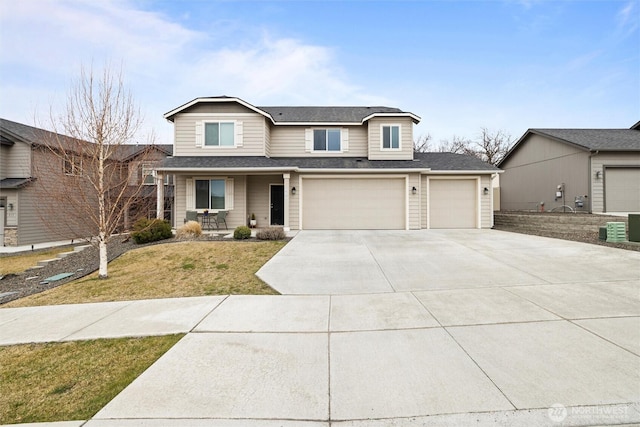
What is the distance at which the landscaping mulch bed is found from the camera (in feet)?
23.6

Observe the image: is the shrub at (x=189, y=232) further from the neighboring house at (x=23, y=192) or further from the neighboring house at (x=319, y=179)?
the neighboring house at (x=23, y=192)

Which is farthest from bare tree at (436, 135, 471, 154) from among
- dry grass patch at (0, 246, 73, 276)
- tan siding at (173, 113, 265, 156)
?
dry grass patch at (0, 246, 73, 276)

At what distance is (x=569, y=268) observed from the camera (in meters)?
6.52

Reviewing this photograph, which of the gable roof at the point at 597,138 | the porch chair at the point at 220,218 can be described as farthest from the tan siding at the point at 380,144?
the gable roof at the point at 597,138

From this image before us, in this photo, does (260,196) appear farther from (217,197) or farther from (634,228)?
(634,228)

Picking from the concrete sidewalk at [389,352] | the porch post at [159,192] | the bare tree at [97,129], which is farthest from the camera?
the porch post at [159,192]

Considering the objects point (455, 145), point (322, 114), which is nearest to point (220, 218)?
point (322, 114)

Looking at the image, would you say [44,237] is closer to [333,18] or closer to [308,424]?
[333,18]

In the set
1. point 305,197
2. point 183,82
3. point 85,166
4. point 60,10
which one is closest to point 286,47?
point 183,82

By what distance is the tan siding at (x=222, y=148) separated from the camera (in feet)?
47.4

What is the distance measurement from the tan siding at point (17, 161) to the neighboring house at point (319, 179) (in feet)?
26.5

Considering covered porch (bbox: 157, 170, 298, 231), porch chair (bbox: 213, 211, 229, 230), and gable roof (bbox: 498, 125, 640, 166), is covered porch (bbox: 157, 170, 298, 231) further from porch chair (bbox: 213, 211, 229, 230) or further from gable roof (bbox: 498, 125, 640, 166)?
gable roof (bbox: 498, 125, 640, 166)

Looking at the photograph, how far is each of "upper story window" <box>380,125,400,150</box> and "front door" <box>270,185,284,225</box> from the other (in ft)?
19.0

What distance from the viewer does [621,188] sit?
14336 millimetres
